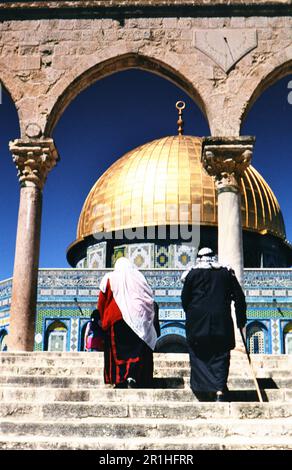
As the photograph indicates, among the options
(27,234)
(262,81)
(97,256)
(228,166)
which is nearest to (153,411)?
(27,234)

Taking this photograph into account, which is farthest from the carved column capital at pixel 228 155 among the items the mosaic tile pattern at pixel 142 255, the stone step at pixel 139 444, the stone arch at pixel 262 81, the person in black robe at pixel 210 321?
the mosaic tile pattern at pixel 142 255

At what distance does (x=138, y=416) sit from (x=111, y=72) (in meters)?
6.32

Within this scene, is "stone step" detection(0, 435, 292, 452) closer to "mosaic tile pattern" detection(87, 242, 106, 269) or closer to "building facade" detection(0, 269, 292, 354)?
"building facade" detection(0, 269, 292, 354)

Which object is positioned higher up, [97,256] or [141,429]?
[97,256]

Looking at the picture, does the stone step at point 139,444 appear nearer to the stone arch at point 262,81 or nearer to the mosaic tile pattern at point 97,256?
the stone arch at point 262,81

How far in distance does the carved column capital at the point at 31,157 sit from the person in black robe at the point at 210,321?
13.4 feet

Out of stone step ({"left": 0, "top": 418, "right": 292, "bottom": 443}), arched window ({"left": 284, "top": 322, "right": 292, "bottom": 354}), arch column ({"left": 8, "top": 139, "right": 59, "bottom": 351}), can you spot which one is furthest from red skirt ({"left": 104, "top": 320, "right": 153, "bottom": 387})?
arched window ({"left": 284, "top": 322, "right": 292, "bottom": 354})

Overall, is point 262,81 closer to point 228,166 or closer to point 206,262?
point 228,166

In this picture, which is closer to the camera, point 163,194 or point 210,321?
point 210,321

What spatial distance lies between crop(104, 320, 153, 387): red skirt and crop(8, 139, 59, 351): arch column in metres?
2.79

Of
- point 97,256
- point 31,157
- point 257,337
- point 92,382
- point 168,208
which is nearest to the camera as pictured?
point 92,382

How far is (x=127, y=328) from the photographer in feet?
18.6

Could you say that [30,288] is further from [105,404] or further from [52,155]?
[105,404]
